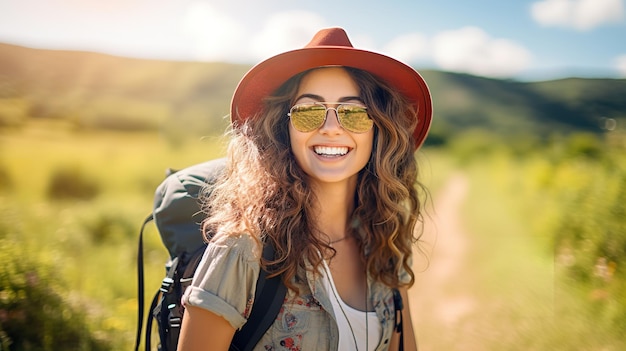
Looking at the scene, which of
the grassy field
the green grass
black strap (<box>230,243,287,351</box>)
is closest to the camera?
black strap (<box>230,243,287,351</box>)

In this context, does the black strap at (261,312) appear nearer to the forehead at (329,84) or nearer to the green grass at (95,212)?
the forehead at (329,84)

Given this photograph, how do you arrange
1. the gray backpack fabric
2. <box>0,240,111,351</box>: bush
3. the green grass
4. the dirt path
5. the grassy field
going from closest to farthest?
1. the gray backpack fabric
2. <box>0,240,111,351</box>: bush
3. the grassy field
4. the green grass
5. the dirt path

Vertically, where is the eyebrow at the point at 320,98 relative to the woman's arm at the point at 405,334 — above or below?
above

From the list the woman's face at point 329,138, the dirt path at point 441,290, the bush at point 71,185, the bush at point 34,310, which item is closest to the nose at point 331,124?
the woman's face at point 329,138

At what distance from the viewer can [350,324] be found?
196cm

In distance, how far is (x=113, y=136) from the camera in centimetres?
→ 729

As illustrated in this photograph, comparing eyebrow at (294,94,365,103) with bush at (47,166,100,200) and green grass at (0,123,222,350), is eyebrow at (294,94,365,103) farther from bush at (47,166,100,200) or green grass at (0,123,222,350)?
bush at (47,166,100,200)

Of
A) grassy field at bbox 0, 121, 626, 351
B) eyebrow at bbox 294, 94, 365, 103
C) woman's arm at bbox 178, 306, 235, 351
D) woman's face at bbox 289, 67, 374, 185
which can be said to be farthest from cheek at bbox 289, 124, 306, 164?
woman's arm at bbox 178, 306, 235, 351

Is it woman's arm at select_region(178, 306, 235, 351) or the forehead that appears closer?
woman's arm at select_region(178, 306, 235, 351)

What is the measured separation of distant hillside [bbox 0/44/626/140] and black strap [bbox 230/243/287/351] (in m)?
0.90

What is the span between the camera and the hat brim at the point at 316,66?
6.45 feet

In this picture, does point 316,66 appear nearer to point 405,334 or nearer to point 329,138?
point 329,138

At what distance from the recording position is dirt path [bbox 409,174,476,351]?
15.3 feet

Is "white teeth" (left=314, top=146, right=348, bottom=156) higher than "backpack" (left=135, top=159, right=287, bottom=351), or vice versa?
"white teeth" (left=314, top=146, right=348, bottom=156)
